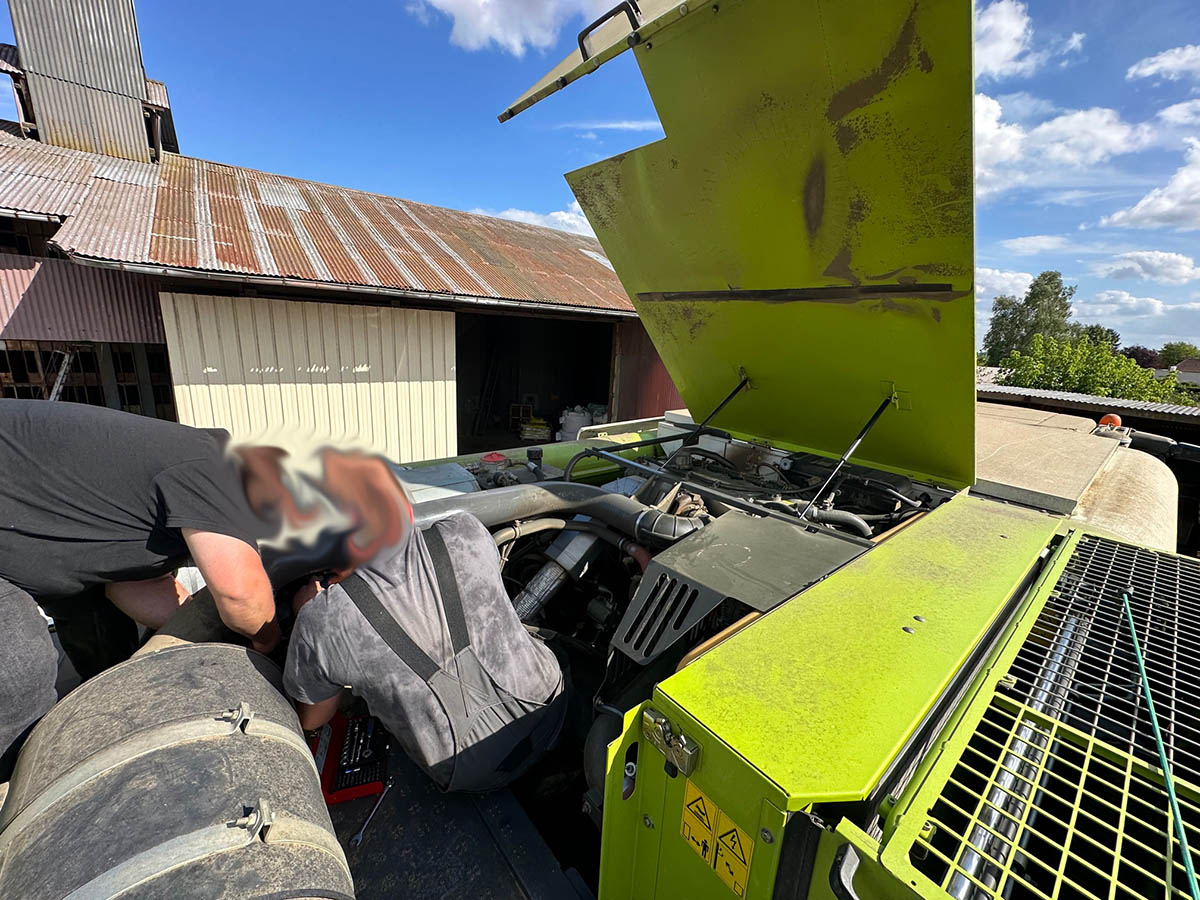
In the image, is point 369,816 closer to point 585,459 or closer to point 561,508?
point 561,508

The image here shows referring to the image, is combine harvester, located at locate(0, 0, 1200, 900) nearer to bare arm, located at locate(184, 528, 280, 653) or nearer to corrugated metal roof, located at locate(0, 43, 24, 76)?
bare arm, located at locate(184, 528, 280, 653)

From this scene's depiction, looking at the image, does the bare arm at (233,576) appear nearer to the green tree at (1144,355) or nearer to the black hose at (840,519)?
the black hose at (840,519)

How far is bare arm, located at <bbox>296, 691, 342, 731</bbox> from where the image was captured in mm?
1700

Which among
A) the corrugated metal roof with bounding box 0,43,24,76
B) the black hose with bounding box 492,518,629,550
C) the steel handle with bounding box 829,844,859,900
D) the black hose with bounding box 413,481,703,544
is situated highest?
the corrugated metal roof with bounding box 0,43,24,76

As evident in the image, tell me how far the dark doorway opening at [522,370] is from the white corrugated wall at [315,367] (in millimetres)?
4647

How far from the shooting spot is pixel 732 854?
3.14 ft

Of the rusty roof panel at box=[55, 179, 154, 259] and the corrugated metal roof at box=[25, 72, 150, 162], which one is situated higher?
the corrugated metal roof at box=[25, 72, 150, 162]

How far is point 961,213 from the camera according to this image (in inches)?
62.2

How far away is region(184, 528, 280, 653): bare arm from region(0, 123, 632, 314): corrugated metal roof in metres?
4.23

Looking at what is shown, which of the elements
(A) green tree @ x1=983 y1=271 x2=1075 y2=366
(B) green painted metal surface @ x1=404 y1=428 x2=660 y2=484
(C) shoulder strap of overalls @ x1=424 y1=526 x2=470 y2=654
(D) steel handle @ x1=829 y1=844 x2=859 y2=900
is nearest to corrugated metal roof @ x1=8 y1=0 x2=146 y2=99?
(B) green painted metal surface @ x1=404 y1=428 x2=660 y2=484

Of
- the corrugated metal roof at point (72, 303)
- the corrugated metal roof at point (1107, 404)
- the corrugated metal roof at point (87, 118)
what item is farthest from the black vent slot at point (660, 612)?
the corrugated metal roof at point (87, 118)

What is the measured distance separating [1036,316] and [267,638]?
39169mm

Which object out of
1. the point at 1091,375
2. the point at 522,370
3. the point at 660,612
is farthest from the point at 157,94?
the point at 1091,375

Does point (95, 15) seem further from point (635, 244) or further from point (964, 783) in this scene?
point (964, 783)
